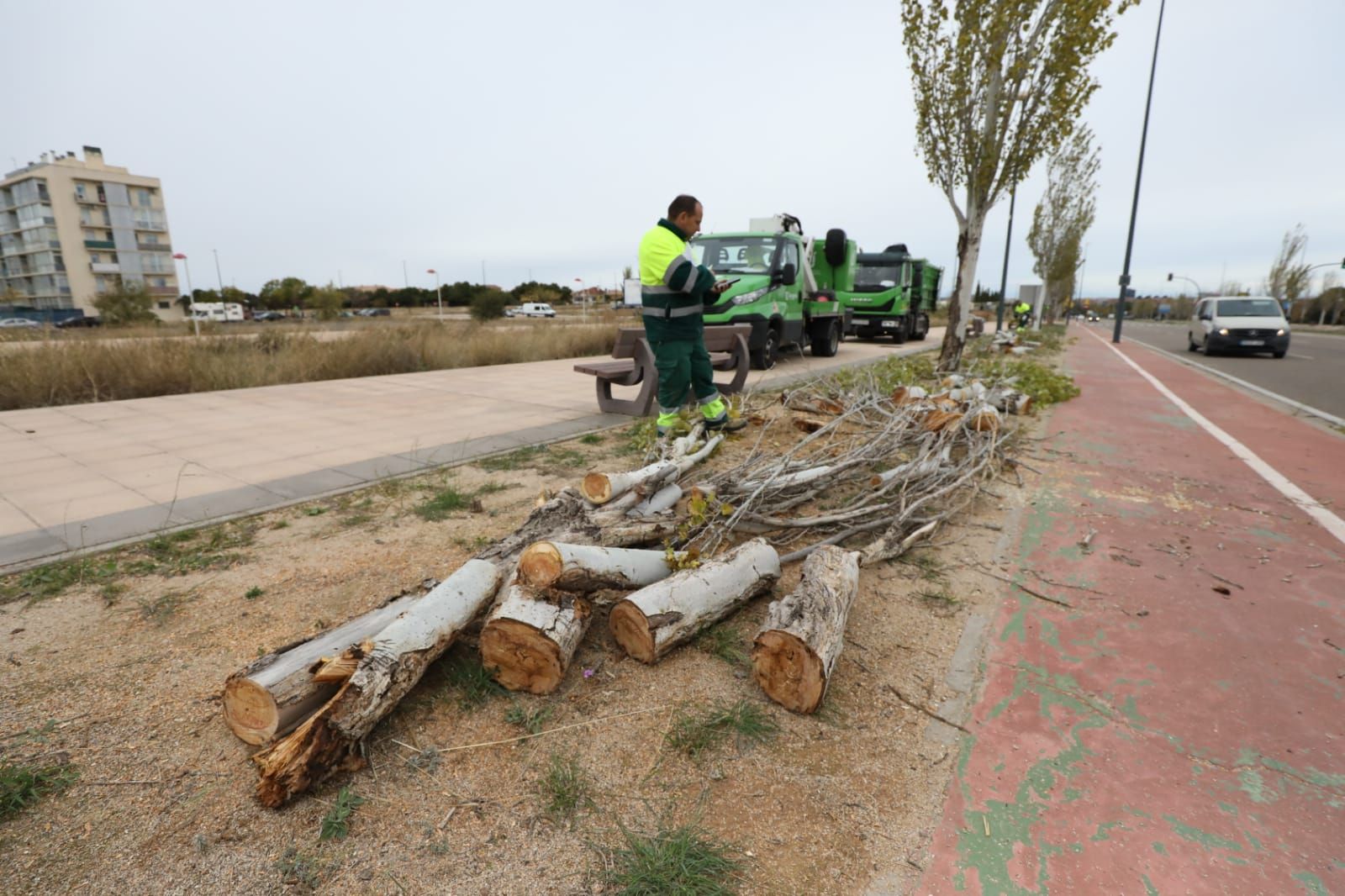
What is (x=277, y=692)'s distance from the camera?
205 cm

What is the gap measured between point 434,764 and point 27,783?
1180 millimetres

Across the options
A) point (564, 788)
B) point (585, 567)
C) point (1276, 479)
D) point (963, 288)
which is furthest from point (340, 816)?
point (963, 288)

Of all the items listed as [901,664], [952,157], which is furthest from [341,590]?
[952,157]

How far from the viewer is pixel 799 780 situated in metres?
2.12

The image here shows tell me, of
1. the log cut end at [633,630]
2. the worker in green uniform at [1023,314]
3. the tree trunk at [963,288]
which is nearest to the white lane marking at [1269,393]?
the tree trunk at [963,288]

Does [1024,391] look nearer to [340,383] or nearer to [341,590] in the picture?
[341,590]

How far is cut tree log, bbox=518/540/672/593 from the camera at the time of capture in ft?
8.25

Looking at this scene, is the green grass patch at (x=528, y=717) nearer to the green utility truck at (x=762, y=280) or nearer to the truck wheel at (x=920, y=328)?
the green utility truck at (x=762, y=280)

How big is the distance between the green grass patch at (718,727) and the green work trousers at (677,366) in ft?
11.0

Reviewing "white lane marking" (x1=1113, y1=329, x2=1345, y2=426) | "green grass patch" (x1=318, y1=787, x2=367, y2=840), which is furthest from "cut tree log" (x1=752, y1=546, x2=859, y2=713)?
"white lane marking" (x1=1113, y1=329, x2=1345, y2=426)

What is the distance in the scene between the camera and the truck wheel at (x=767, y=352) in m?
10.9

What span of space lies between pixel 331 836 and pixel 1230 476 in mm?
6776

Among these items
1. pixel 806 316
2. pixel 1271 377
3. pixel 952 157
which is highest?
pixel 952 157

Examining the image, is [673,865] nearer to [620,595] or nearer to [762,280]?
[620,595]
